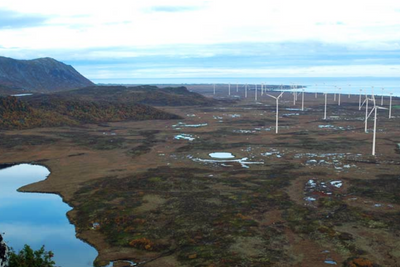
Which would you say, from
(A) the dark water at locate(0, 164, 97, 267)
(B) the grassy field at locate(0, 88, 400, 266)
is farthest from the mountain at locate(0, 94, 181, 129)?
(A) the dark water at locate(0, 164, 97, 267)

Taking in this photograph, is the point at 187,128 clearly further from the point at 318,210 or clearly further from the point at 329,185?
the point at 318,210

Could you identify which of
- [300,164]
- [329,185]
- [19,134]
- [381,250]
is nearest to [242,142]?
[300,164]

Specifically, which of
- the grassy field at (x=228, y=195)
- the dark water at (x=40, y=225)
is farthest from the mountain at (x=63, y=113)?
the dark water at (x=40, y=225)

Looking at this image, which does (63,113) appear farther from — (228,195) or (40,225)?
(228,195)

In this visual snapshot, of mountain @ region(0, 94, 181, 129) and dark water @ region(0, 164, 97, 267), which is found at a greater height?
mountain @ region(0, 94, 181, 129)

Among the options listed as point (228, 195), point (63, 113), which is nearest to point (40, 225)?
point (228, 195)

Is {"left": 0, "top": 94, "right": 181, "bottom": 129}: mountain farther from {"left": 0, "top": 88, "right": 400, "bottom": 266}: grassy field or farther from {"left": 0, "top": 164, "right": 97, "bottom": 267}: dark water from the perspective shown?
{"left": 0, "top": 164, "right": 97, "bottom": 267}: dark water
